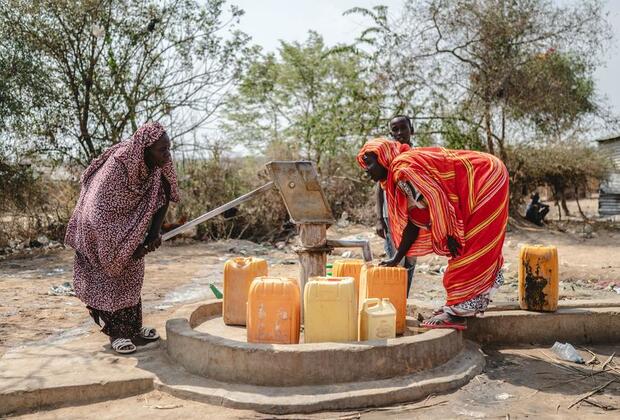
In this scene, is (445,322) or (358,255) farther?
(358,255)

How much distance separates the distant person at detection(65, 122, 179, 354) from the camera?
3703mm

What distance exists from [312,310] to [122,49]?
10.6 meters

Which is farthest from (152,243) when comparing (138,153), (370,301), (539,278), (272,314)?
(539,278)

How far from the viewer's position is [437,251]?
3666mm

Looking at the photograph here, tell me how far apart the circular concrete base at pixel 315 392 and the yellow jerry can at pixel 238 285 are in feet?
2.82

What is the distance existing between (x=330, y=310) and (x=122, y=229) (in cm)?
149

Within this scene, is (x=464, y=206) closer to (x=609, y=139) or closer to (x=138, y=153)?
(x=138, y=153)

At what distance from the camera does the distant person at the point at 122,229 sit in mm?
3703

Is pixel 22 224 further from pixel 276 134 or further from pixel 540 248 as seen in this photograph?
pixel 276 134

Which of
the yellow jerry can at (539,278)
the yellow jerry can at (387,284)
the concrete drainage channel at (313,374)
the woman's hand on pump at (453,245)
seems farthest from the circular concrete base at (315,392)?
the yellow jerry can at (539,278)

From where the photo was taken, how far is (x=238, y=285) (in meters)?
4.05

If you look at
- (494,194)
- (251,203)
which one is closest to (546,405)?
(494,194)

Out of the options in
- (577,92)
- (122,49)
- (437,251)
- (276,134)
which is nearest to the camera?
(437,251)

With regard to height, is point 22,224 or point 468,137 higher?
point 468,137
